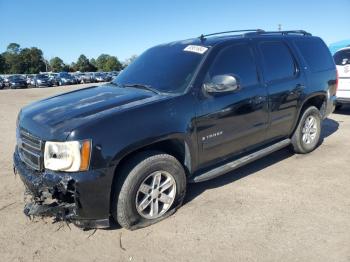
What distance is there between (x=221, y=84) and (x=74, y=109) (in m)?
1.63

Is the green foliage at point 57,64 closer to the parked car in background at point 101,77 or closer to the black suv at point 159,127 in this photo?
the parked car in background at point 101,77

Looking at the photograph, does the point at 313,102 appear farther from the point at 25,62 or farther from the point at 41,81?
the point at 25,62

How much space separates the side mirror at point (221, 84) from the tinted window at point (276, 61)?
3.45 feet

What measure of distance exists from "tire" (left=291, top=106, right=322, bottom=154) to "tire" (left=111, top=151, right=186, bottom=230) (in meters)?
2.57

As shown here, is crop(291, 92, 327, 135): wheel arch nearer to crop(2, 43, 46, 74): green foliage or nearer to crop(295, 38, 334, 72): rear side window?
crop(295, 38, 334, 72): rear side window

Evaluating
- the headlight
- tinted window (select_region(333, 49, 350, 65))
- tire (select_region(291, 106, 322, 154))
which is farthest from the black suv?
tinted window (select_region(333, 49, 350, 65))

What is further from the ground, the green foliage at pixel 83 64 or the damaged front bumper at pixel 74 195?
the green foliage at pixel 83 64

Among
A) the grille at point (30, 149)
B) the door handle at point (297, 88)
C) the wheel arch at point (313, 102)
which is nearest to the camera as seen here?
the grille at point (30, 149)

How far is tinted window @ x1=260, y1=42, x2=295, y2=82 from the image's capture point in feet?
16.2

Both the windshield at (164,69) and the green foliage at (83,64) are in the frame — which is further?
the green foliage at (83,64)

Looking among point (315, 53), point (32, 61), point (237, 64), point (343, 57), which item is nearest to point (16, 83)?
point (343, 57)

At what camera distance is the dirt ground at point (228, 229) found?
3227mm

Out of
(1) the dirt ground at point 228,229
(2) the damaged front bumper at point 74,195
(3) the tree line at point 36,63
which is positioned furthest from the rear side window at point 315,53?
(3) the tree line at point 36,63

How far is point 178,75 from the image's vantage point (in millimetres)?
4180
